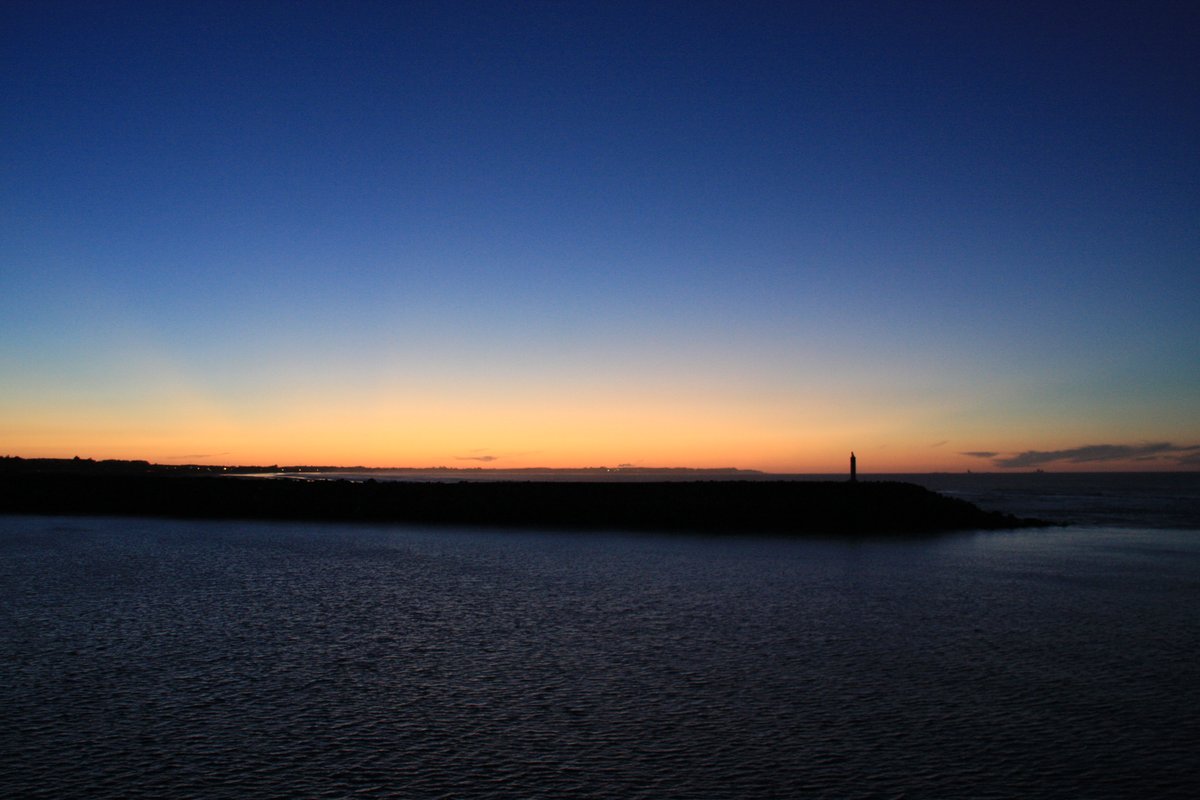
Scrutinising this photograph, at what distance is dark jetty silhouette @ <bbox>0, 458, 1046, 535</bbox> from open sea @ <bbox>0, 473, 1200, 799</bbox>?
60.7 ft

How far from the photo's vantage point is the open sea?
8188 mm

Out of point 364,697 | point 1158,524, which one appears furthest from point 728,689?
point 1158,524

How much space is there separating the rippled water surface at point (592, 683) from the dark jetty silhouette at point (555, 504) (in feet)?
62.2

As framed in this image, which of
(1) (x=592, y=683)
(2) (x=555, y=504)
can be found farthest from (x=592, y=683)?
(2) (x=555, y=504)

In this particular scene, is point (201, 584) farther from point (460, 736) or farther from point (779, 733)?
point (779, 733)

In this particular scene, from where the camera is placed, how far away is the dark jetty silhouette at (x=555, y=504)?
42.2 m

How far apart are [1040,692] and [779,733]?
421 cm

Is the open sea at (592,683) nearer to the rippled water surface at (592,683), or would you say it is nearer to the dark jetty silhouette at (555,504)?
the rippled water surface at (592,683)

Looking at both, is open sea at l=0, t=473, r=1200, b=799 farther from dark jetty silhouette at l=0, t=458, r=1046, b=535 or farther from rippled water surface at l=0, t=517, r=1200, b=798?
dark jetty silhouette at l=0, t=458, r=1046, b=535

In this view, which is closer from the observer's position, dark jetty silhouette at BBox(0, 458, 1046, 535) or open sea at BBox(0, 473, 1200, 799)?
open sea at BBox(0, 473, 1200, 799)

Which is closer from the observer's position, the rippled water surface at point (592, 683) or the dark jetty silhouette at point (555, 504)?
the rippled water surface at point (592, 683)

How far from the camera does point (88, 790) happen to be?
765 cm

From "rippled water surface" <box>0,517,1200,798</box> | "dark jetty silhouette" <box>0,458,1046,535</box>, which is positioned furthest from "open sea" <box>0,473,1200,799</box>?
"dark jetty silhouette" <box>0,458,1046,535</box>

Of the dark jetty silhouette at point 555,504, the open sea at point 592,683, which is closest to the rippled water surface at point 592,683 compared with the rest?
the open sea at point 592,683
